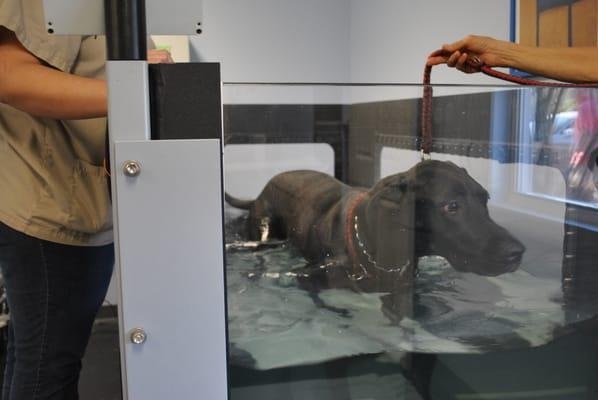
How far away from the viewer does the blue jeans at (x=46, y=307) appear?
2.50 ft

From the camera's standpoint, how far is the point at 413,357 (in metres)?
0.80

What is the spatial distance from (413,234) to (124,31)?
0.53 meters

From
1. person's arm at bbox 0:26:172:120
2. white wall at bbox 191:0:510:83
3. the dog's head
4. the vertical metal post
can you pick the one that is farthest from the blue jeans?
white wall at bbox 191:0:510:83

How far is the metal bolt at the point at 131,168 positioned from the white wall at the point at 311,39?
1.93 metres

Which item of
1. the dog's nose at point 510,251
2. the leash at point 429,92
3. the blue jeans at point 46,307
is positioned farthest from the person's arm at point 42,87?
the dog's nose at point 510,251

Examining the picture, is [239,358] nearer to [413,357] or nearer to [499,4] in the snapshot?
[413,357]

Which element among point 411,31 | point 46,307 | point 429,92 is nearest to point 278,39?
point 411,31

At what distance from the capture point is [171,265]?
0.50 metres

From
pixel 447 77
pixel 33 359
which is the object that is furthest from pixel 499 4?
pixel 33 359

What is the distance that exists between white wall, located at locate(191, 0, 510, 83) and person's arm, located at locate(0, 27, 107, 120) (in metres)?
1.78

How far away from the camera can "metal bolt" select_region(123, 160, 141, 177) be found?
48 cm

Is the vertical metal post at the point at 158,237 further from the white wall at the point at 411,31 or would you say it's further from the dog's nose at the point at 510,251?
the white wall at the point at 411,31

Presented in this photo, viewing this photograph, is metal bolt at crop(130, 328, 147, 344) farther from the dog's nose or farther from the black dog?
the dog's nose

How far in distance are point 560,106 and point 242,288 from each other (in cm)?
55
